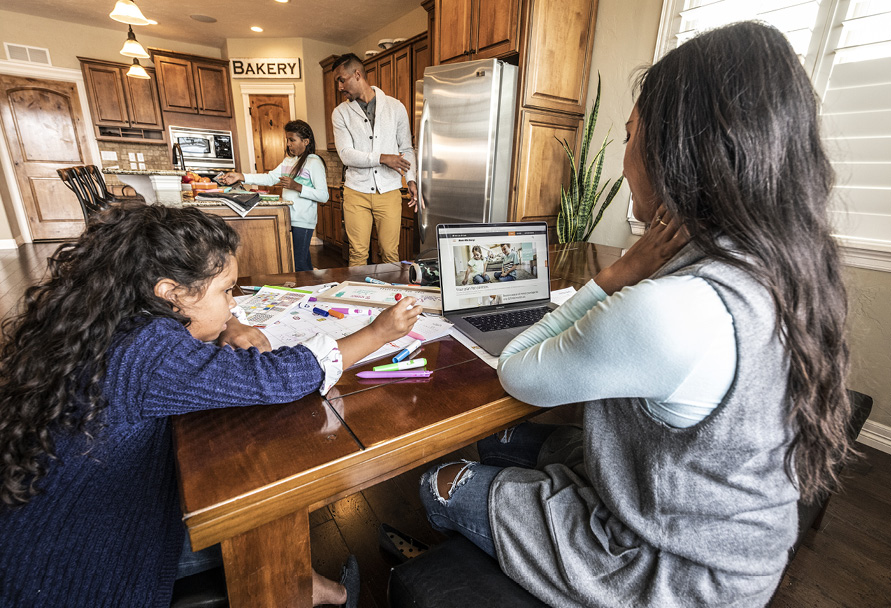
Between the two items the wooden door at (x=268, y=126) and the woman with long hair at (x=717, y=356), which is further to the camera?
the wooden door at (x=268, y=126)

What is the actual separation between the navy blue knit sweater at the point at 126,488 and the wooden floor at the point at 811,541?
0.73 metres

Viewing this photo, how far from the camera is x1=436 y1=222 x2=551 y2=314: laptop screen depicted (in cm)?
114

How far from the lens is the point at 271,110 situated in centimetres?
653

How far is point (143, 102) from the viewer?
6.34m

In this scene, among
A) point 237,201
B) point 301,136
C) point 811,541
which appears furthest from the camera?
point 301,136

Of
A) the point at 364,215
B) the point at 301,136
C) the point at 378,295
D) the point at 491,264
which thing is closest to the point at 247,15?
the point at 301,136

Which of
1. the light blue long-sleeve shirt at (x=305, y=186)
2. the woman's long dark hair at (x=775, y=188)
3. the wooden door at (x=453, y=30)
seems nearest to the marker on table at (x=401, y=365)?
the woman's long dark hair at (x=775, y=188)

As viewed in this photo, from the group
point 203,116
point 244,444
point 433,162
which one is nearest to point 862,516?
point 244,444

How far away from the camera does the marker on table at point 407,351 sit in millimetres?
878

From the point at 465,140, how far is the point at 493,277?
218 cm

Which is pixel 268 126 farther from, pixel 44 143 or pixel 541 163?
pixel 541 163

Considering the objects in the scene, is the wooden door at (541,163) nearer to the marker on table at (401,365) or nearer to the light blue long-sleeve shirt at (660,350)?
the marker on table at (401,365)

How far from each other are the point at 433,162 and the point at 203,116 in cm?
535

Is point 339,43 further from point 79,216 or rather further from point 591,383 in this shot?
point 591,383
